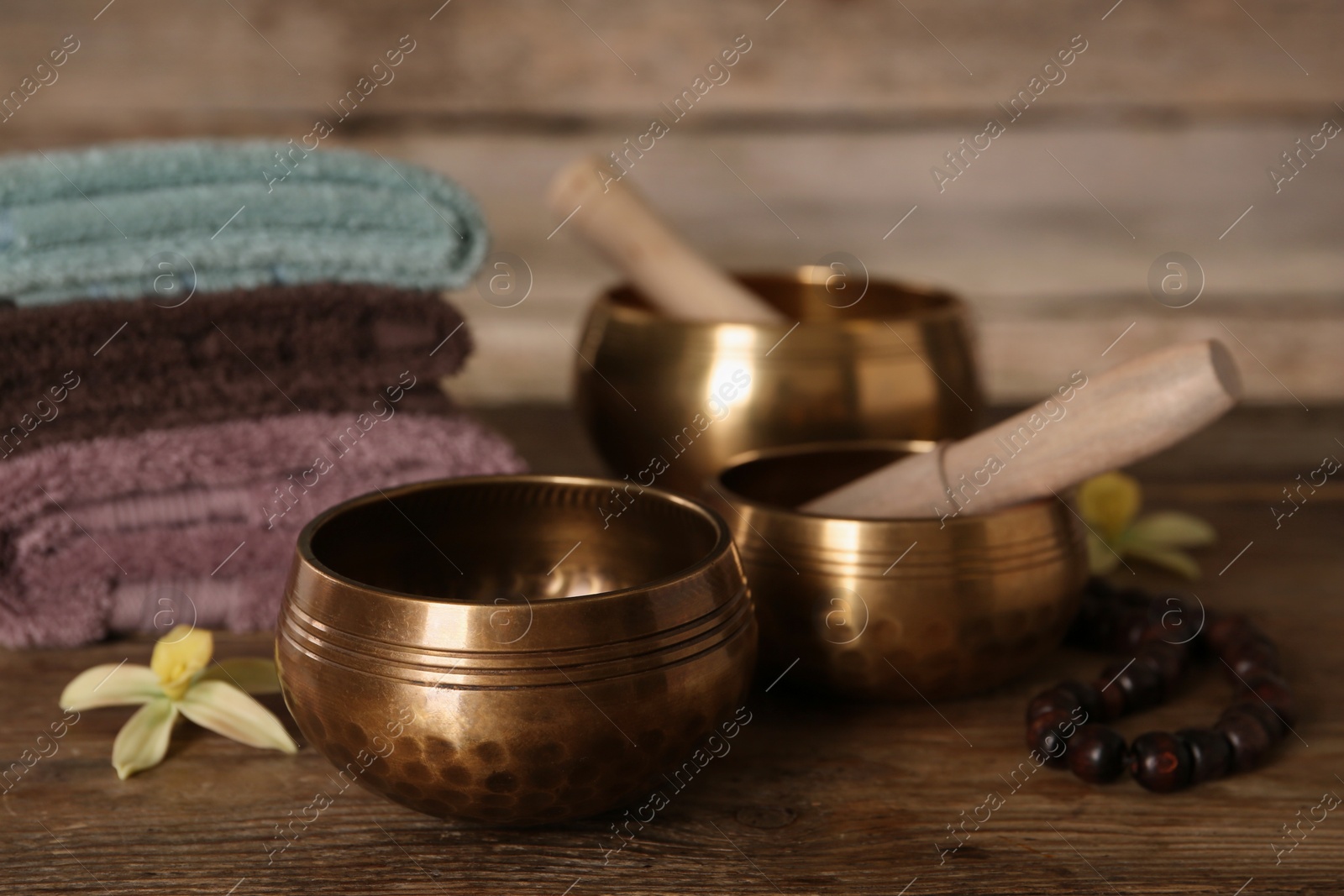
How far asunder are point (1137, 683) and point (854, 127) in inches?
36.6

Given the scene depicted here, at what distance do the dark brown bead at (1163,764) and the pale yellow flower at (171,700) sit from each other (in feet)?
1.16

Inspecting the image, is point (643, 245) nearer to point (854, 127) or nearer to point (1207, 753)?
point (1207, 753)

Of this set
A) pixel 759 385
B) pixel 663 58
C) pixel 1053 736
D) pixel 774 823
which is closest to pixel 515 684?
pixel 774 823

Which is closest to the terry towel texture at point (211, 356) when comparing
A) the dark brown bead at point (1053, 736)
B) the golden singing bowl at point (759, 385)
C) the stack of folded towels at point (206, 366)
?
the stack of folded towels at point (206, 366)

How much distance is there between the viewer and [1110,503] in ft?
2.58

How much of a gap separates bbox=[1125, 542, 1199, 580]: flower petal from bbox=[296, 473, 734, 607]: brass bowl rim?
0.37 m

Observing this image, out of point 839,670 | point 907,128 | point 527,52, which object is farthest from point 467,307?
point 839,670

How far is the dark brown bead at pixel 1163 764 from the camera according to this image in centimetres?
50

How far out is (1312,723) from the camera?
22.4 inches

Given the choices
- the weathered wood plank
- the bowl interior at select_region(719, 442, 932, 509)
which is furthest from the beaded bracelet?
the weathered wood plank

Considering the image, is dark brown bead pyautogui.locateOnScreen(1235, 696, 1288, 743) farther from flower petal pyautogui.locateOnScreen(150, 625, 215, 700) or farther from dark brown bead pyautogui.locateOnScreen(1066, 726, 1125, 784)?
flower petal pyautogui.locateOnScreen(150, 625, 215, 700)

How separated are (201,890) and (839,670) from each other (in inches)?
10.8

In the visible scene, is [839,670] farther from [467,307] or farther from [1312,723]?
[467,307]

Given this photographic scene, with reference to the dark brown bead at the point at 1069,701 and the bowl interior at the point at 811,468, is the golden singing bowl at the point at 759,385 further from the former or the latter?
the dark brown bead at the point at 1069,701
